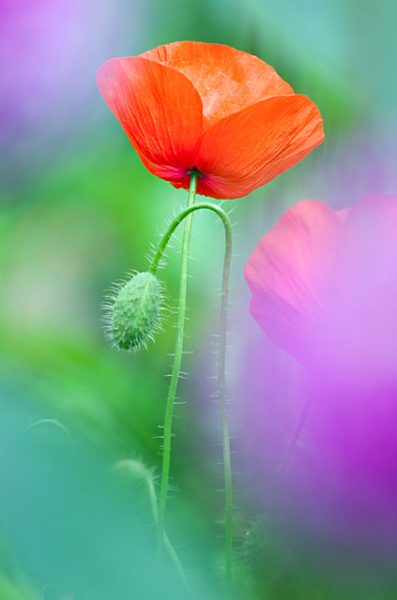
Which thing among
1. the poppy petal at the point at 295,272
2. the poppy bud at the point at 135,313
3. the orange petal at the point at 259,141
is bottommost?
the poppy bud at the point at 135,313

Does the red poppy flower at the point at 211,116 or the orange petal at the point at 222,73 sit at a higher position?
the orange petal at the point at 222,73

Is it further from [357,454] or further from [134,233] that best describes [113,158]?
[357,454]

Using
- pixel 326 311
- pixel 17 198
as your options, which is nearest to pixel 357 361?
pixel 326 311

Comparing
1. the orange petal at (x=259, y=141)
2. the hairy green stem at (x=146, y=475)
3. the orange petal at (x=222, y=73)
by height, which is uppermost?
the orange petal at (x=222, y=73)

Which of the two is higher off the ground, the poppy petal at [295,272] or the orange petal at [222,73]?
the orange petal at [222,73]
